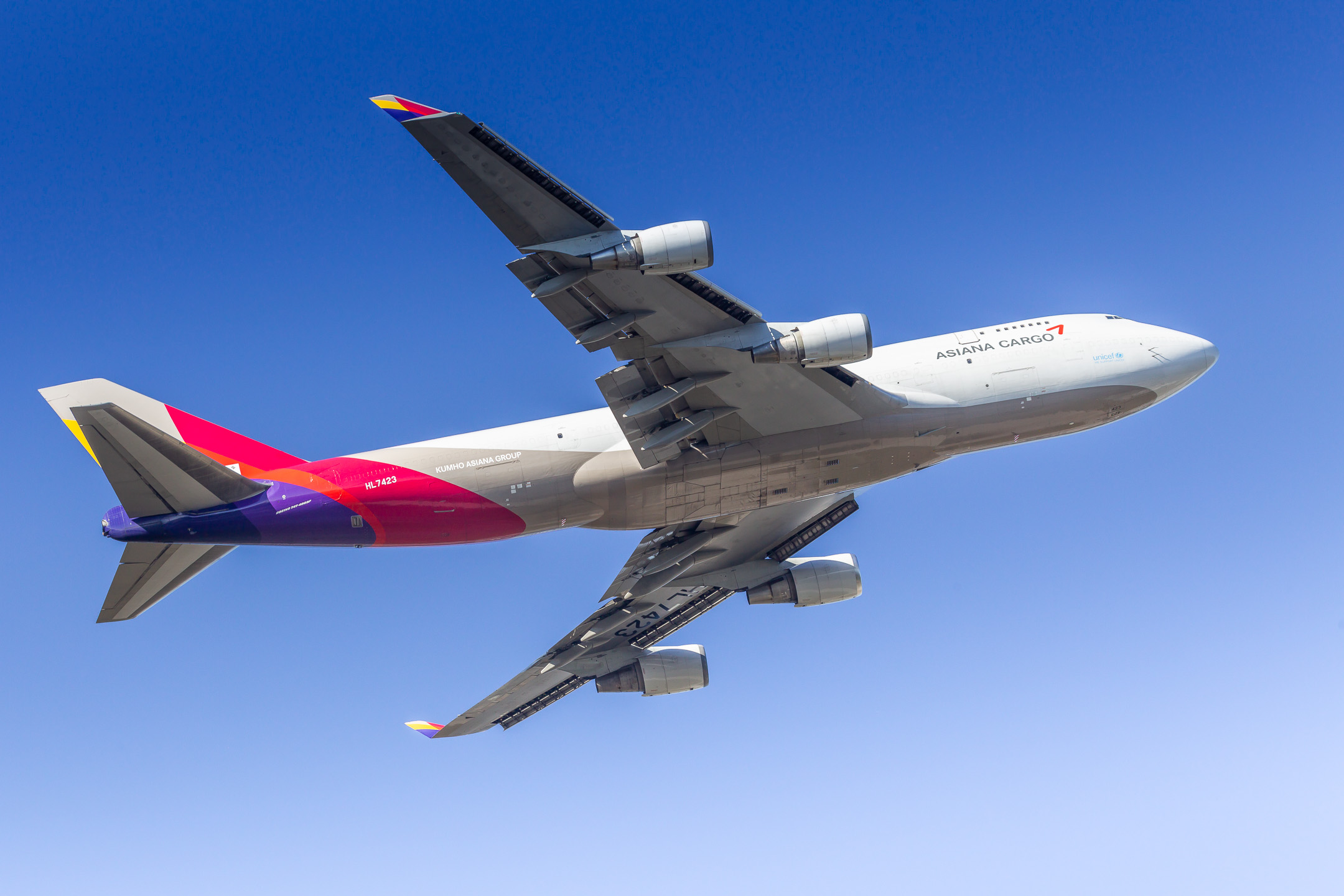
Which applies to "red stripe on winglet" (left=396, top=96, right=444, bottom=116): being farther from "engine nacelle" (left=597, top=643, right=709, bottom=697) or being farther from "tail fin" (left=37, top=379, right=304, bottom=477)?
"engine nacelle" (left=597, top=643, right=709, bottom=697)

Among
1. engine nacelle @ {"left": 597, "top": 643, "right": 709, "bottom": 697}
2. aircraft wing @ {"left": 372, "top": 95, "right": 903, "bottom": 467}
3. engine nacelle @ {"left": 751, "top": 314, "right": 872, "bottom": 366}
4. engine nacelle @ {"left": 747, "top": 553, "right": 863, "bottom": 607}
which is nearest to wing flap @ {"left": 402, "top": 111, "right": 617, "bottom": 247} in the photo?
aircraft wing @ {"left": 372, "top": 95, "right": 903, "bottom": 467}

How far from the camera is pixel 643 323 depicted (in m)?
26.0

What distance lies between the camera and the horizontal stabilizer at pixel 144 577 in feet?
93.0

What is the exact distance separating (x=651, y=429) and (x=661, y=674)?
41.8ft

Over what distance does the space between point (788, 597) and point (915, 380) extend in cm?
943

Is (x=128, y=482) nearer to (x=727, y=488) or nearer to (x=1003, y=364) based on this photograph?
(x=727, y=488)

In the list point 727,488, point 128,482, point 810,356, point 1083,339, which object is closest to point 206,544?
point 128,482

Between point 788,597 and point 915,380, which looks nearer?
point 915,380

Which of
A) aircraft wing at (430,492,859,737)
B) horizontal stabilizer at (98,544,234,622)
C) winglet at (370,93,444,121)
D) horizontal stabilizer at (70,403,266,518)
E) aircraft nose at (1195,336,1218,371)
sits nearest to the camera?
winglet at (370,93,444,121)

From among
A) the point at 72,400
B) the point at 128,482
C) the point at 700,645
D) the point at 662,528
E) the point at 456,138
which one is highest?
the point at 456,138

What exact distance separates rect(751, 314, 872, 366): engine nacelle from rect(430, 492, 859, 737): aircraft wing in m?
7.53

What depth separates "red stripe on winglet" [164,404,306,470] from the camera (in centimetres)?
2922

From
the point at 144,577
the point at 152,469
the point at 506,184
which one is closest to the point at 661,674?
the point at 144,577

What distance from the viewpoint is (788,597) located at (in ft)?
115
